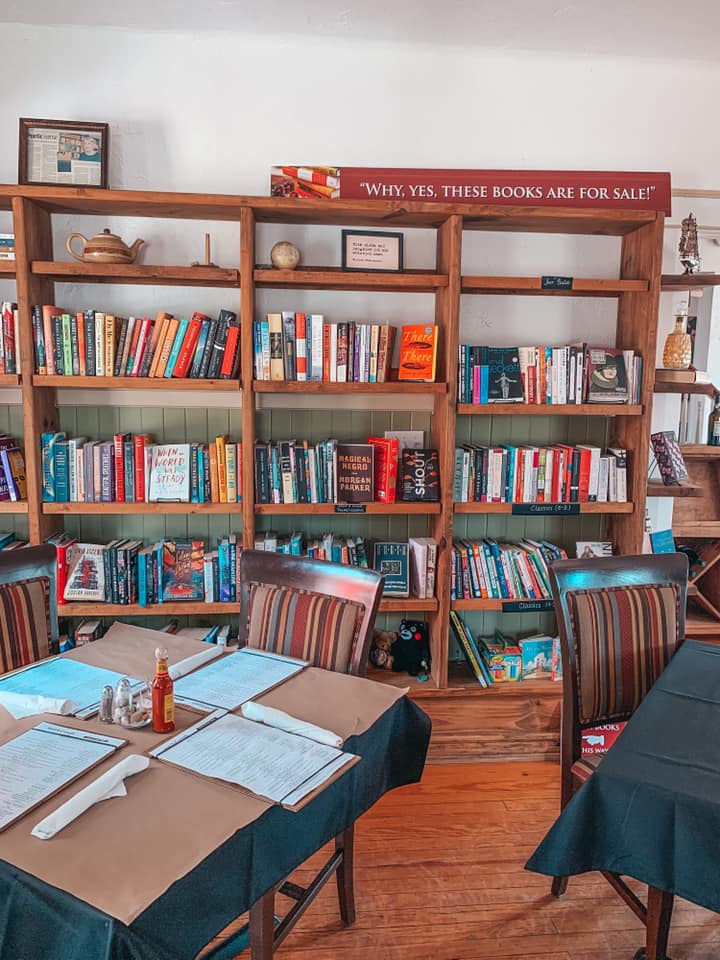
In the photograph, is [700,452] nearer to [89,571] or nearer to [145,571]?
[145,571]

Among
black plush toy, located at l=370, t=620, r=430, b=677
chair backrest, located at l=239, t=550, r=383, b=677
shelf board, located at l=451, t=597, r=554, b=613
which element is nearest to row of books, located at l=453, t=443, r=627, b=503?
shelf board, located at l=451, t=597, r=554, b=613

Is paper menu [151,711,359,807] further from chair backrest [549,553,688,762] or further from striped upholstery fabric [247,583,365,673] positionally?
chair backrest [549,553,688,762]

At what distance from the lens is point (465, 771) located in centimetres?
282

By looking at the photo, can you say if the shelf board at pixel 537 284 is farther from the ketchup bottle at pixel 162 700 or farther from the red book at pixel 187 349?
the ketchup bottle at pixel 162 700

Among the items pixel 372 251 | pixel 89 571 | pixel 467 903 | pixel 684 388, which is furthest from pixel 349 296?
pixel 467 903

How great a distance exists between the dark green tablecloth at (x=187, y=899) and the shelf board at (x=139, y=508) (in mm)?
1493

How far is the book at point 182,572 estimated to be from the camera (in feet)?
9.39

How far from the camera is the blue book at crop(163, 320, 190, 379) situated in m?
2.72

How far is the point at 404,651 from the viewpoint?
301cm

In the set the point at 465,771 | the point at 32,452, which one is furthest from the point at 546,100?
the point at 465,771

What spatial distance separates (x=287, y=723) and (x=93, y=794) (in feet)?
1.30

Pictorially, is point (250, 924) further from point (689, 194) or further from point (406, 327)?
point (689, 194)

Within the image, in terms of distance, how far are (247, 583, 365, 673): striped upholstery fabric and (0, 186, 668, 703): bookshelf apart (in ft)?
2.38

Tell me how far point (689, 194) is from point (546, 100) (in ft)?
2.35
